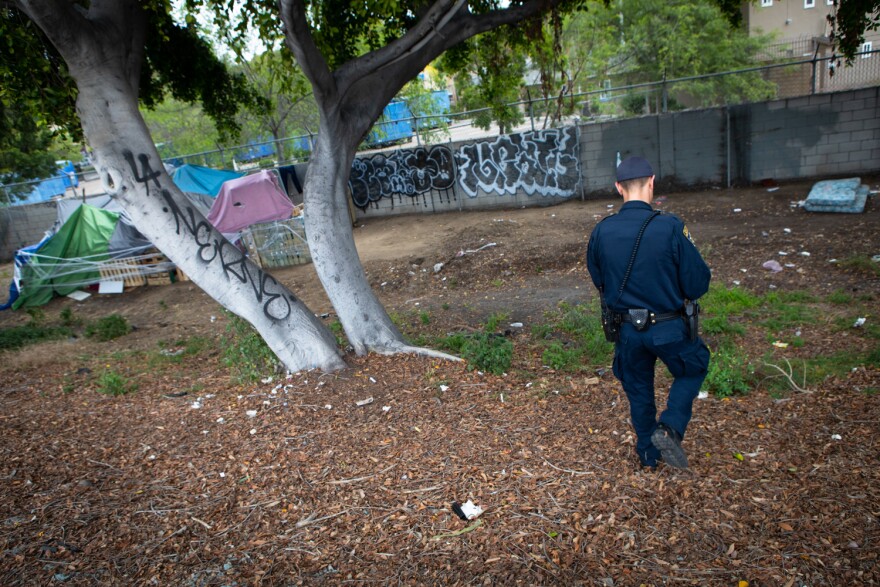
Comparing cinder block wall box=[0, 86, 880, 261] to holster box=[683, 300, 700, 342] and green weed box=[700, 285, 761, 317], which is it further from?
holster box=[683, 300, 700, 342]

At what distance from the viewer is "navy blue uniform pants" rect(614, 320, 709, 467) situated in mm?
3232

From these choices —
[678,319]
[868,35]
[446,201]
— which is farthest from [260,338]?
[868,35]

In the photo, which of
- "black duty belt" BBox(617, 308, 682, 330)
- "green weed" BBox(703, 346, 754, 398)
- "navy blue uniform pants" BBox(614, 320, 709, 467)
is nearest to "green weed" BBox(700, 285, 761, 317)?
"green weed" BBox(703, 346, 754, 398)

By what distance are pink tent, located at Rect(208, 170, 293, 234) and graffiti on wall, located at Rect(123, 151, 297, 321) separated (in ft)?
24.2

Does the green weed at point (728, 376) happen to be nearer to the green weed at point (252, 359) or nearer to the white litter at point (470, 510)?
the white litter at point (470, 510)

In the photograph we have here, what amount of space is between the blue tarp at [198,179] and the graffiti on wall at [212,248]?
9.25m

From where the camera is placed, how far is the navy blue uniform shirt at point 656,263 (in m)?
3.19

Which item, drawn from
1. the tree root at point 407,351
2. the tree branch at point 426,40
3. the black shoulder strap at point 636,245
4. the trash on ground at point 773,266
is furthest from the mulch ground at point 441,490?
the trash on ground at point 773,266

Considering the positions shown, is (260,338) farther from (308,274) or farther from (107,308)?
(107,308)

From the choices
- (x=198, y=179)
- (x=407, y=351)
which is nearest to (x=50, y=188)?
(x=198, y=179)

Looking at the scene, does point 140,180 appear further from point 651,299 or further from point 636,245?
point 651,299

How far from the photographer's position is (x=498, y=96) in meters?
7.80

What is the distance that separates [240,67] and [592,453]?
19382 millimetres

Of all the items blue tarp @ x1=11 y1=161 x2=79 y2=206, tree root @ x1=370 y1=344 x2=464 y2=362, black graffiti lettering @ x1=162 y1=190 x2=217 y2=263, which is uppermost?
blue tarp @ x1=11 y1=161 x2=79 y2=206
